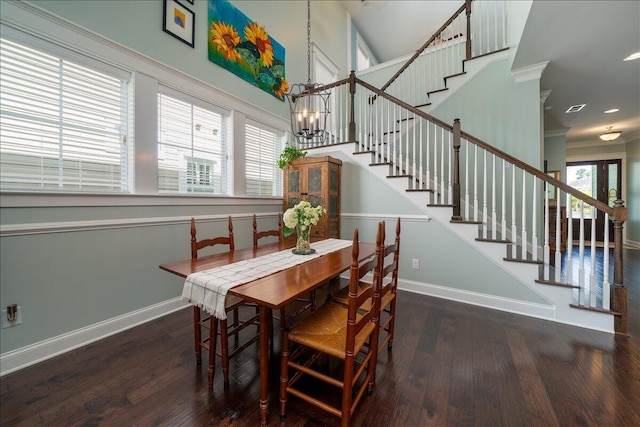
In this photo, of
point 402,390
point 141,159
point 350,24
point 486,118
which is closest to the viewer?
point 402,390

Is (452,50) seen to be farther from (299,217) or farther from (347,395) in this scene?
(347,395)

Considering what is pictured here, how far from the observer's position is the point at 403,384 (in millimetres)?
1552

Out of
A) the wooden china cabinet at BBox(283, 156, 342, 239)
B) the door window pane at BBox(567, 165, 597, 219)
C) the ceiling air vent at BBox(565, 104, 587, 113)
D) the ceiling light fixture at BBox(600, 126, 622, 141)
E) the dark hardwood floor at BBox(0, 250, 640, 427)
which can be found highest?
the ceiling air vent at BBox(565, 104, 587, 113)

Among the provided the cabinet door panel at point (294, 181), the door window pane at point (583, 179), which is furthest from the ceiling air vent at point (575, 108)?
the cabinet door panel at point (294, 181)

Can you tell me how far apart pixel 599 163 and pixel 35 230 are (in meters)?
11.3

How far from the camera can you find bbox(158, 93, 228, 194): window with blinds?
2.52 m

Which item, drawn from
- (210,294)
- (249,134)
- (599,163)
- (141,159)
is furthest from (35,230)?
(599,163)

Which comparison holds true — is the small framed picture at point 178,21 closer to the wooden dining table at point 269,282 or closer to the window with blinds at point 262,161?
the window with blinds at point 262,161

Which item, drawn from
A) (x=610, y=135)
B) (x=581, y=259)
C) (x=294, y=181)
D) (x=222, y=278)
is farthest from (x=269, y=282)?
(x=610, y=135)

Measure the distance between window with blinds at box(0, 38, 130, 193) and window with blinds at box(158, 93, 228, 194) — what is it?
0.34 m

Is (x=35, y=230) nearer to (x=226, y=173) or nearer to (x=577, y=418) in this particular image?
(x=226, y=173)

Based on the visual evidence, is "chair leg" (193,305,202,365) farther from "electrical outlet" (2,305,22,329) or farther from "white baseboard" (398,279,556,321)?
"white baseboard" (398,279,556,321)

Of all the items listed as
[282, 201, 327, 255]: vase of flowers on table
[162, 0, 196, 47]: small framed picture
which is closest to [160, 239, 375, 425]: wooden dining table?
[282, 201, 327, 255]: vase of flowers on table

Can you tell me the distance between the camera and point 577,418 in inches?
51.4
